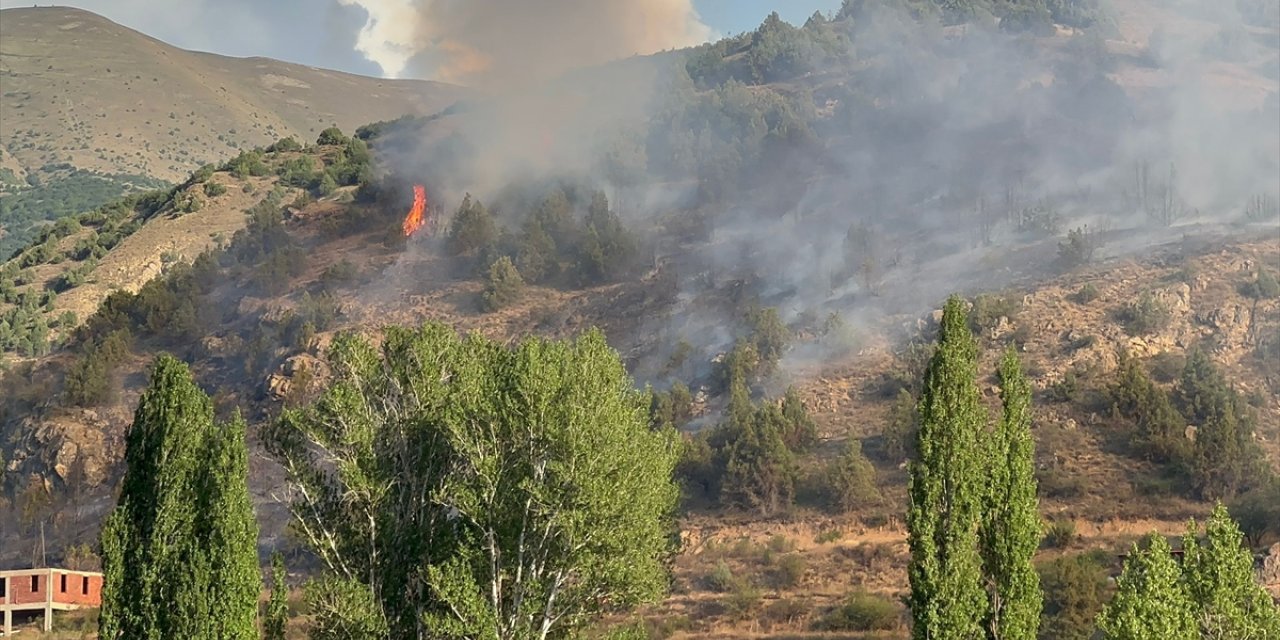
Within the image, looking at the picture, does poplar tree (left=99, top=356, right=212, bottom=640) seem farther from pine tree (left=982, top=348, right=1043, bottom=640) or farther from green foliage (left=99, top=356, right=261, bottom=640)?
pine tree (left=982, top=348, right=1043, bottom=640)

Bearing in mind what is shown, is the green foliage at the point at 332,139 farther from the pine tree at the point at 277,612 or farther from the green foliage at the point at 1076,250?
the pine tree at the point at 277,612

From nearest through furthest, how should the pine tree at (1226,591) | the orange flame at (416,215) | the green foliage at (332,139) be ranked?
the pine tree at (1226,591), the orange flame at (416,215), the green foliage at (332,139)

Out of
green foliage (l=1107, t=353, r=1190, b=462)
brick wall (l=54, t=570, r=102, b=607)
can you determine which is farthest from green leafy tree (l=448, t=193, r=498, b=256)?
green foliage (l=1107, t=353, r=1190, b=462)

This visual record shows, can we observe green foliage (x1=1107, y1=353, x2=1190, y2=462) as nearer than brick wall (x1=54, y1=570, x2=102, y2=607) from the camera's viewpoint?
No

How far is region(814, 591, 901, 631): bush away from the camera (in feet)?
125

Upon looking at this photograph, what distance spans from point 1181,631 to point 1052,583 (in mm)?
16166

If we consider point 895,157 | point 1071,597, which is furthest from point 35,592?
point 895,157

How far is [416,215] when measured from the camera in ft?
284

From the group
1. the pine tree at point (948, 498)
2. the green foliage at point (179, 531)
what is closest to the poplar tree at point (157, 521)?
the green foliage at point (179, 531)

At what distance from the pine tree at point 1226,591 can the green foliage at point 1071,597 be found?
11.3 m

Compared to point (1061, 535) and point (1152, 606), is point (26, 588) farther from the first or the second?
point (1152, 606)

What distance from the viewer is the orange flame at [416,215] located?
281 ft

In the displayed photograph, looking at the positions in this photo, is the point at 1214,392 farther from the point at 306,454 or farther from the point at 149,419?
the point at 149,419

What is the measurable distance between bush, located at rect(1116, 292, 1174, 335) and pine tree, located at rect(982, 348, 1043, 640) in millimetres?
35807
